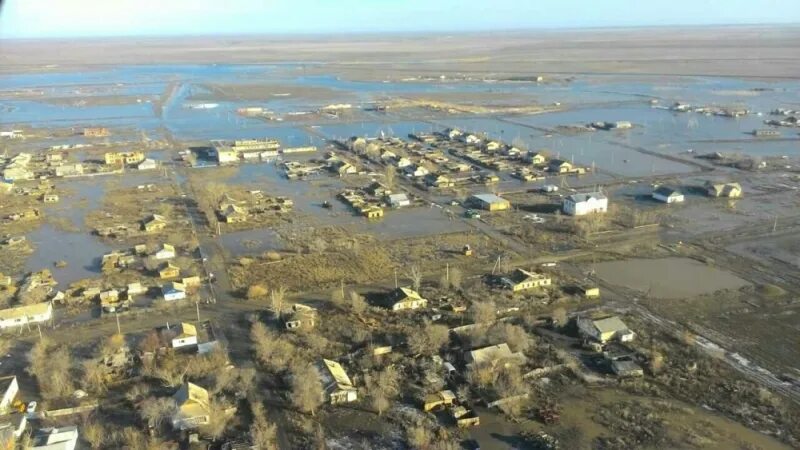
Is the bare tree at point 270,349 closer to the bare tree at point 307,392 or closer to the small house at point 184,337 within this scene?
the bare tree at point 307,392

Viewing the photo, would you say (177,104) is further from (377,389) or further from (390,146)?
(377,389)

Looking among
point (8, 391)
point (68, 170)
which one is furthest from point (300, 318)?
point (68, 170)

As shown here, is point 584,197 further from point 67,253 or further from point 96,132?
point 96,132

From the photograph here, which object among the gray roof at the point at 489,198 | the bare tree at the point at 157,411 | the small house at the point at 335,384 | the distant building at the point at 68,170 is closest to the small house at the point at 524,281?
the small house at the point at 335,384

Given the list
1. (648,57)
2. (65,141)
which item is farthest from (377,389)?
(648,57)

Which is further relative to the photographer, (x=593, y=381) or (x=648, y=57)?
(x=648, y=57)

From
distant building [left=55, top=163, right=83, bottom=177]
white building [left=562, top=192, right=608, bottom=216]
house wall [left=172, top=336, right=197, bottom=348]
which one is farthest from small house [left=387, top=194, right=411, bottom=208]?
distant building [left=55, top=163, right=83, bottom=177]
